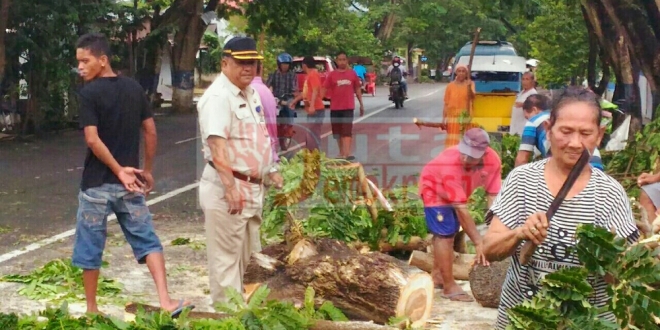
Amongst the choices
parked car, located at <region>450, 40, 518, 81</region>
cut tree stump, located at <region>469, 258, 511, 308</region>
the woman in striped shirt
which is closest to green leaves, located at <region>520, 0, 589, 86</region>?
parked car, located at <region>450, 40, 518, 81</region>

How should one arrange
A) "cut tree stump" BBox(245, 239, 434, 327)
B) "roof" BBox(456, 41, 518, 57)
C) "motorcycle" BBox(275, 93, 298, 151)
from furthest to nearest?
"roof" BBox(456, 41, 518, 57)
"motorcycle" BBox(275, 93, 298, 151)
"cut tree stump" BBox(245, 239, 434, 327)

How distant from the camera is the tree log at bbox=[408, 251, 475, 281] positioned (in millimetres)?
7844

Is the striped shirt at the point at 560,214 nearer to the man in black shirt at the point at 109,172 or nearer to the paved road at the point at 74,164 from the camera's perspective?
the man in black shirt at the point at 109,172

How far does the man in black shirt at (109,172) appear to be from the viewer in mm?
6008

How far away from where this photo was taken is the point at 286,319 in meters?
5.42

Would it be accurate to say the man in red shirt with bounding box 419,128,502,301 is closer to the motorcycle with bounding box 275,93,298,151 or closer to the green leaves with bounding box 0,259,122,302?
the green leaves with bounding box 0,259,122,302

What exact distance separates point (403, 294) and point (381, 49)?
1919 inches

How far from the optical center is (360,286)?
20.9 feet

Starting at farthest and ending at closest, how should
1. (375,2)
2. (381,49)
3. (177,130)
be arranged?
(375,2)
(381,49)
(177,130)

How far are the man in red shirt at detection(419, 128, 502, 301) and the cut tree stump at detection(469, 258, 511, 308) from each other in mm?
195

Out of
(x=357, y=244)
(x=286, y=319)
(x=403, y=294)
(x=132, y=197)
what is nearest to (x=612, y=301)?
(x=286, y=319)

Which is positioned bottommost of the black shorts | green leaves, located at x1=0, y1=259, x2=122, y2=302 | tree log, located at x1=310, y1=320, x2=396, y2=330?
green leaves, located at x1=0, y1=259, x2=122, y2=302

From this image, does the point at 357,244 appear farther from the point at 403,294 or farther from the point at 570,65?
the point at 570,65


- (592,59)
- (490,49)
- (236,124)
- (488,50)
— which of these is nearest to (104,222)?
(236,124)
